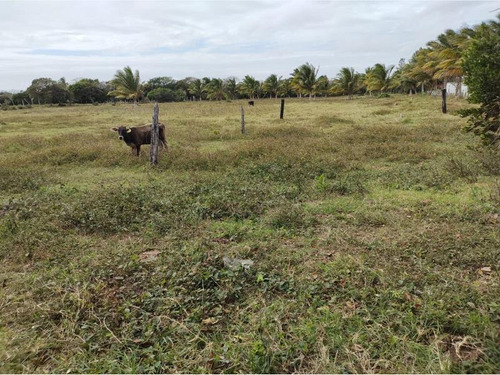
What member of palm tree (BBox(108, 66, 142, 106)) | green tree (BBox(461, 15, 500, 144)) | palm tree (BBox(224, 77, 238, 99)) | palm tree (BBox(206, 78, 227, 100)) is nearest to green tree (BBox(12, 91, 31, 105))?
palm tree (BBox(108, 66, 142, 106))

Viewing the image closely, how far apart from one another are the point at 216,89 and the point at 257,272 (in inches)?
2026

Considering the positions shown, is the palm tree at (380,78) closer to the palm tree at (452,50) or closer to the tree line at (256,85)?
the tree line at (256,85)

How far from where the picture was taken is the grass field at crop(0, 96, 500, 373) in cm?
298

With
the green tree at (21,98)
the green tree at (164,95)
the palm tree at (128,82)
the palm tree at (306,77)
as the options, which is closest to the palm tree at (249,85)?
the palm tree at (306,77)

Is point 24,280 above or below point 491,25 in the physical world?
below

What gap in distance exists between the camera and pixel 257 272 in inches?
163

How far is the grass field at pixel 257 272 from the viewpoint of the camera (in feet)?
9.77

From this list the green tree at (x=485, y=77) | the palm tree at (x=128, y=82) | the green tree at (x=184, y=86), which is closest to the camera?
the green tree at (x=485, y=77)

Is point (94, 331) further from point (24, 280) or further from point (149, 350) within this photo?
point (24, 280)

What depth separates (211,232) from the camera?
17.7ft

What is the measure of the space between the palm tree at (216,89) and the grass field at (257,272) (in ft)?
152

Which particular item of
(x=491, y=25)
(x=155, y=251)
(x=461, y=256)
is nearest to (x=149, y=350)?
(x=155, y=251)

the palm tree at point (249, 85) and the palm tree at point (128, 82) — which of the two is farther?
the palm tree at point (249, 85)

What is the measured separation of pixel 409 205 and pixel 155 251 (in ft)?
14.2
